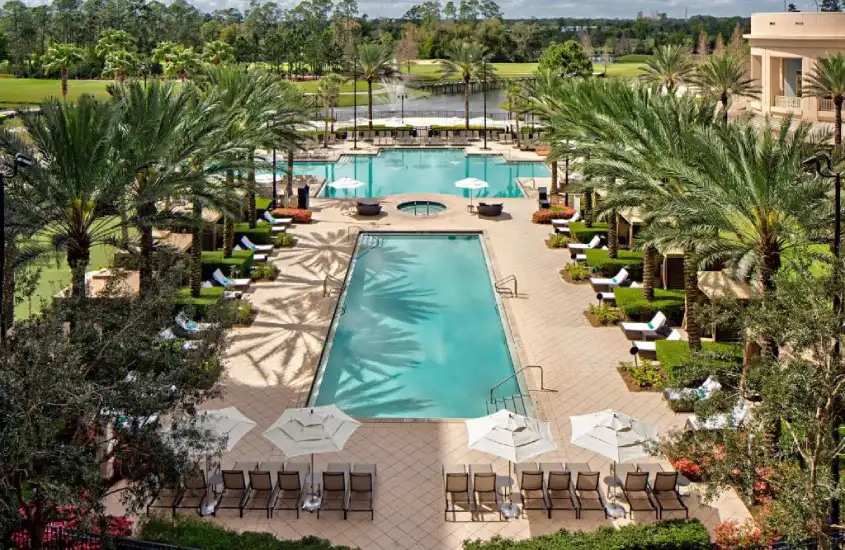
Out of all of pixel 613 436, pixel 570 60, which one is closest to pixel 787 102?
pixel 570 60

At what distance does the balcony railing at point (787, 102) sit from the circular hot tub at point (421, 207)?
65.4 ft

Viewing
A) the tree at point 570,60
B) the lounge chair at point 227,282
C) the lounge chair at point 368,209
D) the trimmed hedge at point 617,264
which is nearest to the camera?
the lounge chair at point 227,282

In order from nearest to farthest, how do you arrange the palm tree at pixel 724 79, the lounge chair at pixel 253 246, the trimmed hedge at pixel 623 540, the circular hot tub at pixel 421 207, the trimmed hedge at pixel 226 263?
the trimmed hedge at pixel 623 540 < the trimmed hedge at pixel 226 263 < the lounge chair at pixel 253 246 < the circular hot tub at pixel 421 207 < the palm tree at pixel 724 79

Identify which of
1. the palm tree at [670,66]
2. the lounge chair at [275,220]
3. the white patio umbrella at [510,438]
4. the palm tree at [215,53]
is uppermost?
the palm tree at [215,53]

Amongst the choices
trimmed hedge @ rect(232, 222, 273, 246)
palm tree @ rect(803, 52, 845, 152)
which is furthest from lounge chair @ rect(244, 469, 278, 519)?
palm tree @ rect(803, 52, 845, 152)

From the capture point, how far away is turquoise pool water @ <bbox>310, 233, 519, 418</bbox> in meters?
21.3

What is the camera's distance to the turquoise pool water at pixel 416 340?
2127 cm

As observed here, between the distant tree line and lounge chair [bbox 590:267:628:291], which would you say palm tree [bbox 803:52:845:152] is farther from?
the distant tree line

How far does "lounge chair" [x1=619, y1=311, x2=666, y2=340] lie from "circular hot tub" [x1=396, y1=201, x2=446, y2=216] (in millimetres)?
17617

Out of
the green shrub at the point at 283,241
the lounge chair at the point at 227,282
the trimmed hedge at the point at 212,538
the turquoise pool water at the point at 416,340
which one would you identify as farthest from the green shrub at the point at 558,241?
the trimmed hedge at the point at 212,538

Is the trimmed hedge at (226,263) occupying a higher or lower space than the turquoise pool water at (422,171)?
lower

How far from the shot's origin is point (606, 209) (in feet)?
81.1

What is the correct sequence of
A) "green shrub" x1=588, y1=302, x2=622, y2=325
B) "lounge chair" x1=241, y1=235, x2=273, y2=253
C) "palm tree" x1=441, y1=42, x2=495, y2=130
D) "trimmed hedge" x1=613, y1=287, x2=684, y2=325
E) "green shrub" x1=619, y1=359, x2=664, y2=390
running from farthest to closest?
"palm tree" x1=441, y1=42, x2=495, y2=130, "lounge chair" x1=241, y1=235, x2=273, y2=253, "green shrub" x1=588, y1=302, x2=622, y2=325, "trimmed hedge" x1=613, y1=287, x2=684, y2=325, "green shrub" x1=619, y1=359, x2=664, y2=390

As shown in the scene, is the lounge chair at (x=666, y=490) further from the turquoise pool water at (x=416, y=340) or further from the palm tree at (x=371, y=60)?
the palm tree at (x=371, y=60)
